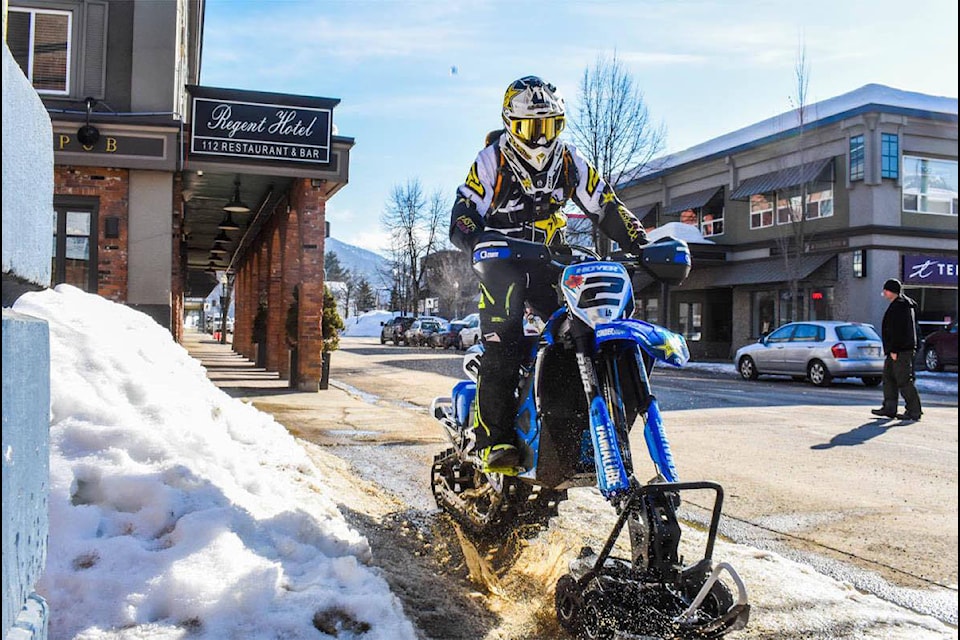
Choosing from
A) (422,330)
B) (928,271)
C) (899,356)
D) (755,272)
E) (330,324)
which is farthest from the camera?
(422,330)

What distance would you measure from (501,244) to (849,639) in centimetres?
201

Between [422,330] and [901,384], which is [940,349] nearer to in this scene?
[901,384]

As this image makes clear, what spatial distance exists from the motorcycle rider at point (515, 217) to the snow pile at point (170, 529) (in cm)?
84

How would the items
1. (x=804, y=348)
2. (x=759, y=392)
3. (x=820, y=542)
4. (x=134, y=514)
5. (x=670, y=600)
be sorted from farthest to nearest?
(x=804, y=348) → (x=759, y=392) → (x=820, y=542) → (x=134, y=514) → (x=670, y=600)

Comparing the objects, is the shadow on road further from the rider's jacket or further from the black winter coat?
the rider's jacket

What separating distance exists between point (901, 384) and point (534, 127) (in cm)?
922

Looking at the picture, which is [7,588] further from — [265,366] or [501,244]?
[265,366]

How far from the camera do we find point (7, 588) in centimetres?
104

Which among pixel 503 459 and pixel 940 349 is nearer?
pixel 503 459

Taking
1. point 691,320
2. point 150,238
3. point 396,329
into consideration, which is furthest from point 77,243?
point 396,329

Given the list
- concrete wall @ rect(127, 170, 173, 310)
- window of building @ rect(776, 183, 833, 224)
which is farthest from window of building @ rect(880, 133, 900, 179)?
concrete wall @ rect(127, 170, 173, 310)

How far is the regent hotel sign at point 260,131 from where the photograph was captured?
12.3 m

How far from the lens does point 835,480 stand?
6484mm

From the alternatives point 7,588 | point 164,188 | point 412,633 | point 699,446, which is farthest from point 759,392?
point 7,588
